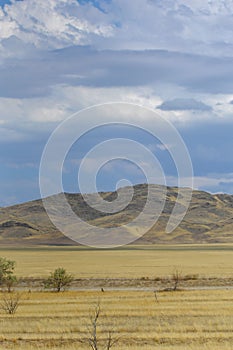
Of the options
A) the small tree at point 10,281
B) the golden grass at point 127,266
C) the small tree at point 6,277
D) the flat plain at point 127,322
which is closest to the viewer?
the flat plain at point 127,322

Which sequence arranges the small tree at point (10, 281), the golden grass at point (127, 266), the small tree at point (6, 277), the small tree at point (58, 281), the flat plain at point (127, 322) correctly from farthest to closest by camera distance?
the golden grass at point (127, 266) < the small tree at point (6, 277) < the small tree at point (10, 281) < the small tree at point (58, 281) < the flat plain at point (127, 322)

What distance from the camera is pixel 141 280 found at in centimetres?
7600

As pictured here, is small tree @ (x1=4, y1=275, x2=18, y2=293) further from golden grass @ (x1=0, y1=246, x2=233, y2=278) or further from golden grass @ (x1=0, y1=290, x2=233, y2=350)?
golden grass @ (x1=0, y1=246, x2=233, y2=278)

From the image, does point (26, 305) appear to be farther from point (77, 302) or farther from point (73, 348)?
point (73, 348)

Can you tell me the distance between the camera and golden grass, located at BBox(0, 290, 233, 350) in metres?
28.7

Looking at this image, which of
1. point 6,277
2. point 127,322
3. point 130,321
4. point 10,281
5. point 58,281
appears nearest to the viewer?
point 127,322

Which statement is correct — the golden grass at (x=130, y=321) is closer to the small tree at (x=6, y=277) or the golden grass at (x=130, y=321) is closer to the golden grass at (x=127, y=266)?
the small tree at (x=6, y=277)

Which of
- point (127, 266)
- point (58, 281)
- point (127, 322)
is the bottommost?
point (127, 322)

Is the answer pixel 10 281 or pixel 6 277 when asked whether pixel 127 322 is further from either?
pixel 6 277

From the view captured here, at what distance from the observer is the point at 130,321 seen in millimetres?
36562

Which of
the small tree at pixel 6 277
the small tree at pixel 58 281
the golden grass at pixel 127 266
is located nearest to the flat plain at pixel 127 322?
the small tree at pixel 58 281

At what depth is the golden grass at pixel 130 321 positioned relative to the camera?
28.7 metres

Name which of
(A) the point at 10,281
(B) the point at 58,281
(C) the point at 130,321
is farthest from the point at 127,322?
(A) the point at 10,281

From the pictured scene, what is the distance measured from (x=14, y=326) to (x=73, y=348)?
900 centimetres
